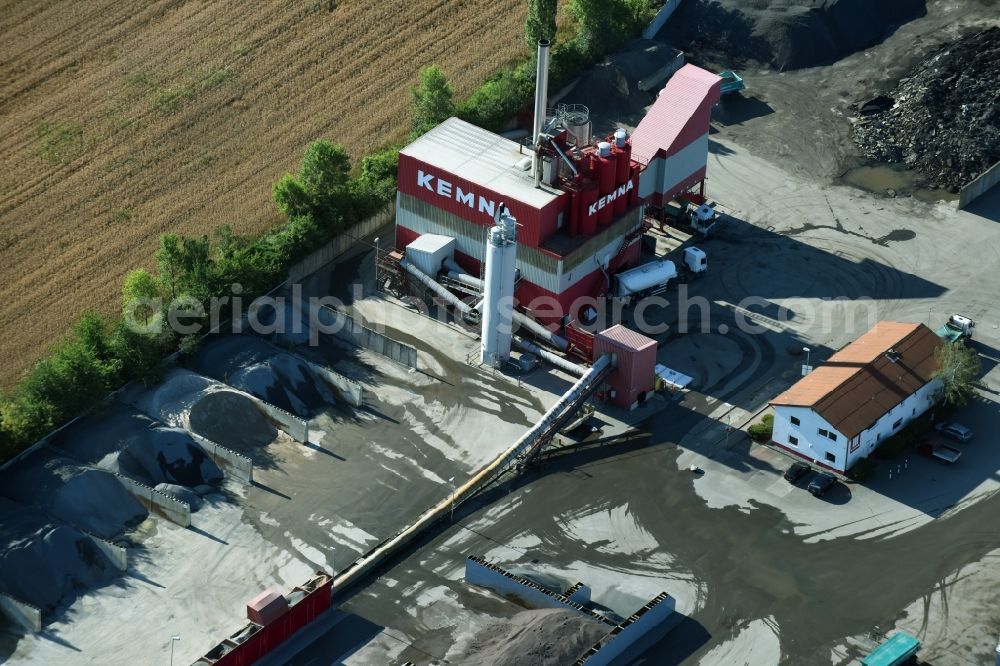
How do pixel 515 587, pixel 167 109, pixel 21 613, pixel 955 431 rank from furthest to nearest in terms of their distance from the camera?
pixel 167 109
pixel 955 431
pixel 515 587
pixel 21 613

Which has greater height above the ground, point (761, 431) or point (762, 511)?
point (761, 431)

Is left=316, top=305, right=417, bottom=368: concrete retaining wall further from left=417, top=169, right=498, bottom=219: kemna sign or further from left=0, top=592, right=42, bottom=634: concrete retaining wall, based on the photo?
left=0, top=592, right=42, bottom=634: concrete retaining wall

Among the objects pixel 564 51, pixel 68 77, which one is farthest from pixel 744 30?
pixel 68 77

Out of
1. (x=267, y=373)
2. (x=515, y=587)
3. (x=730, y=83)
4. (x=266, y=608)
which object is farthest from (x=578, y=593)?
(x=730, y=83)

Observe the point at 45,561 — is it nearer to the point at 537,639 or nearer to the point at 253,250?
the point at 537,639

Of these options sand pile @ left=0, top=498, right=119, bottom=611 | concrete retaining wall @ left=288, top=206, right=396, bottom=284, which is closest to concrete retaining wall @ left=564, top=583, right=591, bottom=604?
sand pile @ left=0, top=498, right=119, bottom=611

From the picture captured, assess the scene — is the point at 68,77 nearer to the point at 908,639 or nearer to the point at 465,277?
the point at 465,277

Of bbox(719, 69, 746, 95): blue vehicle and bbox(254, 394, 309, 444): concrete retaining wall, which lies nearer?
bbox(254, 394, 309, 444): concrete retaining wall
